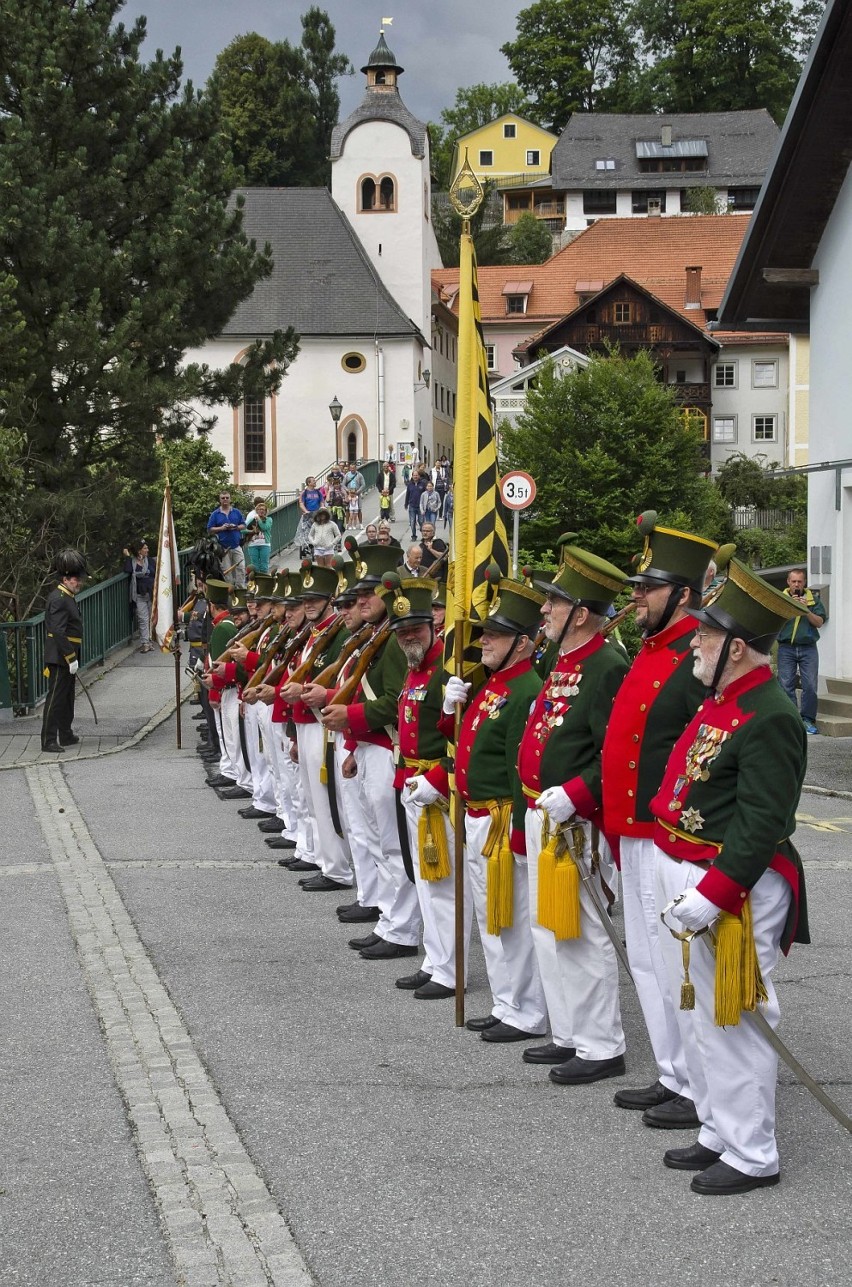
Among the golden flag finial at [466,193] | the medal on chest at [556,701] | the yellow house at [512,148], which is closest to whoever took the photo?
the medal on chest at [556,701]

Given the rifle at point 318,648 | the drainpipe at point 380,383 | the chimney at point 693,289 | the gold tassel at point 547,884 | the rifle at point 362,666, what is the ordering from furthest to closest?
1. the chimney at point 693,289
2. the drainpipe at point 380,383
3. the rifle at point 318,648
4. the rifle at point 362,666
5. the gold tassel at point 547,884

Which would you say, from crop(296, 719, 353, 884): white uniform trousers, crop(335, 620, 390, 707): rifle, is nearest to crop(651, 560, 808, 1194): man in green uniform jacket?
crop(335, 620, 390, 707): rifle

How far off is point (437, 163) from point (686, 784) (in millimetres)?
101511

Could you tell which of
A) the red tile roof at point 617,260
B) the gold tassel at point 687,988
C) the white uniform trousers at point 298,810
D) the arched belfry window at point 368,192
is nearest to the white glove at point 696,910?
the gold tassel at point 687,988

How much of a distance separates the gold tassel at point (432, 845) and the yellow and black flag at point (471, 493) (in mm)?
782

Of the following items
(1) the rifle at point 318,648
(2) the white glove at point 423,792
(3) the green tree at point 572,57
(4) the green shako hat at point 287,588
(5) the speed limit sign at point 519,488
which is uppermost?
(3) the green tree at point 572,57

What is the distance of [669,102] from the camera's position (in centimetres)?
9969

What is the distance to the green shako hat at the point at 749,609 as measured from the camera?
528 centimetres

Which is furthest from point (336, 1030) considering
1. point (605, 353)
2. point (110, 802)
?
point (605, 353)

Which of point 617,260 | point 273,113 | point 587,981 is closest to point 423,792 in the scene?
point 587,981

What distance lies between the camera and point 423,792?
7.80m

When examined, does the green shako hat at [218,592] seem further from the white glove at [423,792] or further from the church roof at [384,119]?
the church roof at [384,119]

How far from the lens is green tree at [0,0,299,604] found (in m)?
24.2

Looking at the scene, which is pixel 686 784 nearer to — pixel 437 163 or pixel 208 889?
pixel 208 889
